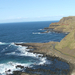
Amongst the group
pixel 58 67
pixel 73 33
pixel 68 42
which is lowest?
pixel 58 67

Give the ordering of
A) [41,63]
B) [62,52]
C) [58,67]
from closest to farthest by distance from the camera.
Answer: [58,67], [41,63], [62,52]

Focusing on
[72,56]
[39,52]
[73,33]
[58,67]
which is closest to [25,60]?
[39,52]

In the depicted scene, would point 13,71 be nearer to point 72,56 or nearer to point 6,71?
point 6,71

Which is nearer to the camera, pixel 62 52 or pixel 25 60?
pixel 25 60

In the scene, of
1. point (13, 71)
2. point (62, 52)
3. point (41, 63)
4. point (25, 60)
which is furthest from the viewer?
point (62, 52)

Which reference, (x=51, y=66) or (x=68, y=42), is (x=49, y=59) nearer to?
(x=51, y=66)

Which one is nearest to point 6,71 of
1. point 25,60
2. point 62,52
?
point 25,60

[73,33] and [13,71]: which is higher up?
[73,33]

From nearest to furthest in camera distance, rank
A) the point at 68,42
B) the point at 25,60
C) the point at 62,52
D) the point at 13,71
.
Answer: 1. the point at 13,71
2. the point at 25,60
3. the point at 62,52
4. the point at 68,42

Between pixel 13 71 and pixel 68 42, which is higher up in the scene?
pixel 68 42
